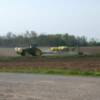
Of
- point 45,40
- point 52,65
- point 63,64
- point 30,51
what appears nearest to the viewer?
point 52,65

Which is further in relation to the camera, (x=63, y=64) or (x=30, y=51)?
(x=30, y=51)

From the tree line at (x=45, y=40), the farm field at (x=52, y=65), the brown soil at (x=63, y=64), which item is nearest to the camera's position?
the farm field at (x=52, y=65)

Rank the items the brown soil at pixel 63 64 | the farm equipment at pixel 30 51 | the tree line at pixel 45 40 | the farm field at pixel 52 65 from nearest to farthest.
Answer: the farm field at pixel 52 65 → the brown soil at pixel 63 64 → the farm equipment at pixel 30 51 → the tree line at pixel 45 40

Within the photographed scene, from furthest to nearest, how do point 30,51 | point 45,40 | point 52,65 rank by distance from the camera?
1. point 45,40
2. point 30,51
3. point 52,65

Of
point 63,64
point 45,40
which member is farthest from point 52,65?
point 45,40

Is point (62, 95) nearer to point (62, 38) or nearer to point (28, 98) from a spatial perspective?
point (28, 98)

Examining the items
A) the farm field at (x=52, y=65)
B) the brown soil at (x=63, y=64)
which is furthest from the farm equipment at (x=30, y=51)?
the brown soil at (x=63, y=64)

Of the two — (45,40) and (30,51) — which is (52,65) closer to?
(30,51)

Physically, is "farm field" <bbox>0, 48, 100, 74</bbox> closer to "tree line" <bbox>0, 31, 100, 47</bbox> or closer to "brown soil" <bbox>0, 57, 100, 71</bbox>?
"brown soil" <bbox>0, 57, 100, 71</bbox>

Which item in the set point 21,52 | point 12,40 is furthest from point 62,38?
point 21,52

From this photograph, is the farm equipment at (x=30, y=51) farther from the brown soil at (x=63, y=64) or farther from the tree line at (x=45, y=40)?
the tree line at (x=45, y=40)

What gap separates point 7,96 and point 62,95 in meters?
1.87

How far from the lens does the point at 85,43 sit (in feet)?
427

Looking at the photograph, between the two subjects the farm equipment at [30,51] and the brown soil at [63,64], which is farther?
the farm equipment at [30,51]
